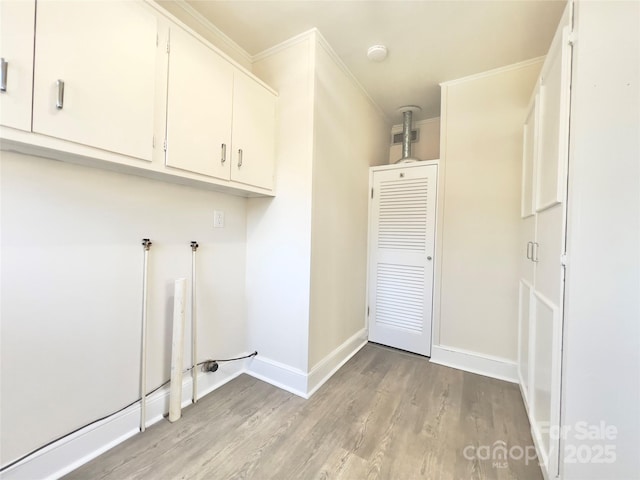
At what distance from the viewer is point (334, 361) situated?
2268mm

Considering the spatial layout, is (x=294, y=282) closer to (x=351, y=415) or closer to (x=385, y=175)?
(x=351, y=415)

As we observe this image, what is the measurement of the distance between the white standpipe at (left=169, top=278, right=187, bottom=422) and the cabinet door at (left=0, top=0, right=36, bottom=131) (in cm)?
98

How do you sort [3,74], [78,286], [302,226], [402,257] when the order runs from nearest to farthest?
[3,74] → [78,286] → [302,226] → [402,257]

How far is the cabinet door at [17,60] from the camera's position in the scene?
881 mm

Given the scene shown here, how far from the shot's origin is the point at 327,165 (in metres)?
2.10

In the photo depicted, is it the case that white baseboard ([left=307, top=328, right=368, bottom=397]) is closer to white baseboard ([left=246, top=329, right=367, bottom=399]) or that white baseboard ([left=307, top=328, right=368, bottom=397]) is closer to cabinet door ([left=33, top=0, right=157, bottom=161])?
white baseboard ([left=246, top=329, right=367, bottom=399])

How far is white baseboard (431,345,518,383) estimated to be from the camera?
2.15m

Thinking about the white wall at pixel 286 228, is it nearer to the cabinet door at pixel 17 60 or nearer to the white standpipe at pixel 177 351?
the white standpipe at pixel 177 351

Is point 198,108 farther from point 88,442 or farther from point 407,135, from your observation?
point 407,135

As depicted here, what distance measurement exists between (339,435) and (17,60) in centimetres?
219

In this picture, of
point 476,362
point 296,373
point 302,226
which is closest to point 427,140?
point 302,226

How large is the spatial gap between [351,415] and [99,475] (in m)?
A: 1.33

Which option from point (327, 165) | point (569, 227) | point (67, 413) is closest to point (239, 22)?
point (327, 165)

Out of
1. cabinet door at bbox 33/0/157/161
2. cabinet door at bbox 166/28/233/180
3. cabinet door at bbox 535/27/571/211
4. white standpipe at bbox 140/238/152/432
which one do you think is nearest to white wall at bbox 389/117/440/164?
cabinet door at bbox 535/27/571/211
